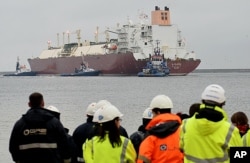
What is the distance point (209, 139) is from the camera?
4656 mm

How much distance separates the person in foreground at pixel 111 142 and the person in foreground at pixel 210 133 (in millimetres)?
545

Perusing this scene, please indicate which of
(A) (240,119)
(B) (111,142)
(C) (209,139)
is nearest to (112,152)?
(B) (111,142)

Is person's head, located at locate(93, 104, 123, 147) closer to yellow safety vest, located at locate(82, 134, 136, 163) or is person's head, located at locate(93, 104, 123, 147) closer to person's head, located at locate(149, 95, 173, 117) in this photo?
yellow safety vest, located at locate(82, 134, 136, 163)

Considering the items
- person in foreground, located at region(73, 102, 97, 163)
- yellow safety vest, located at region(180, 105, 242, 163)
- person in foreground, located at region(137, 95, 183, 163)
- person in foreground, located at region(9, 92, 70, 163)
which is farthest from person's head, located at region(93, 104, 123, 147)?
person in foreground, located at region(73, 102, 97, 163)

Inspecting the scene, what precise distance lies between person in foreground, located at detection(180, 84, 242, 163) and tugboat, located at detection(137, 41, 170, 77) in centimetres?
8128

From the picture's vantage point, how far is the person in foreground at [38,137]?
5.65 meters

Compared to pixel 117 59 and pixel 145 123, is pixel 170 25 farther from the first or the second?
pixel 145 123

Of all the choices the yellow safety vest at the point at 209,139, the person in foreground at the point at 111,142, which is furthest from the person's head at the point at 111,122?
the yellow safety vest at the point at 209,139

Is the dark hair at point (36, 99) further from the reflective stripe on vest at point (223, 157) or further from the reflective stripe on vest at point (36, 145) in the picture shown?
the reflective stripe on vest at point (223, 157)

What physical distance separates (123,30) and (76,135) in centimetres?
8779

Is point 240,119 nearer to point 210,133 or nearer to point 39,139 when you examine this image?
point 210,133

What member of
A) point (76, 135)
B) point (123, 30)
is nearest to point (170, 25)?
point (123, 30)

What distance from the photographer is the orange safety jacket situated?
491cm

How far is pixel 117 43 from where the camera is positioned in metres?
92.9
